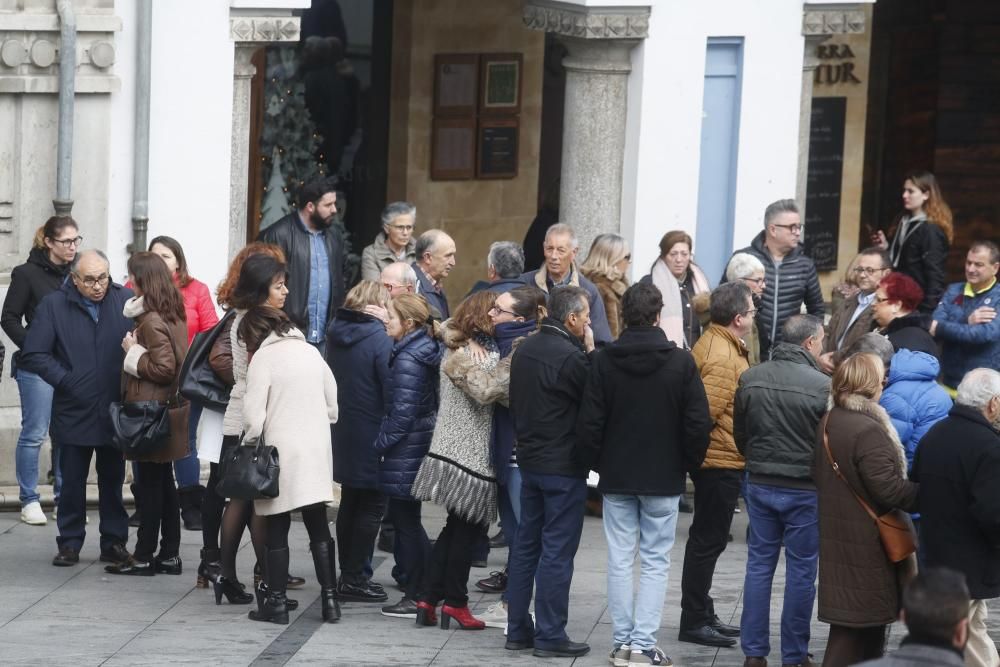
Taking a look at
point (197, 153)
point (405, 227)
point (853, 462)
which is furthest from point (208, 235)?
point (853, 462)

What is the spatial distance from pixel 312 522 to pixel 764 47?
208 inches

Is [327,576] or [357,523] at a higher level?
[357,523]

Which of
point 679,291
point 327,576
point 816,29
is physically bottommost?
point 327,576

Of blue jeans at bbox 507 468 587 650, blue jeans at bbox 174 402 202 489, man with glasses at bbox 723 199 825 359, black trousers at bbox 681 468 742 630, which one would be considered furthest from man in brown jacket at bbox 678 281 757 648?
blue jeans at bbox 174 402 202 489

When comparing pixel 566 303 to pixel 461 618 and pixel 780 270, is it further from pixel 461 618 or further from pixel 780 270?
pixel 780 270

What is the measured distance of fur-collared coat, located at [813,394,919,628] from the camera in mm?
7941

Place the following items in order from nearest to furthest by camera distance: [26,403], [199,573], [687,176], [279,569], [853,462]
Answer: [853,462] → [279,569] → [199,573] → [26,403] → [687,176]

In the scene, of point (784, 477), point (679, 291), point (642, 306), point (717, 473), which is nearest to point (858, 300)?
point (679, 291)

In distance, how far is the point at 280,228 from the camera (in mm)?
11555

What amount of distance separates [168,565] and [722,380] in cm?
308

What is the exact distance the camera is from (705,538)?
30.0 feet

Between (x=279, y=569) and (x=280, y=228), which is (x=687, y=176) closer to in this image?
(x=280, y=228)

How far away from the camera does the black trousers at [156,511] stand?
32.7 feet

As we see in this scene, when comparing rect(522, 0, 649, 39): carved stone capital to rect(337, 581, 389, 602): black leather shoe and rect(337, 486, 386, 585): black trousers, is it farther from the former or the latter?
rect(337, 581, 389, 602): black leather shoe
